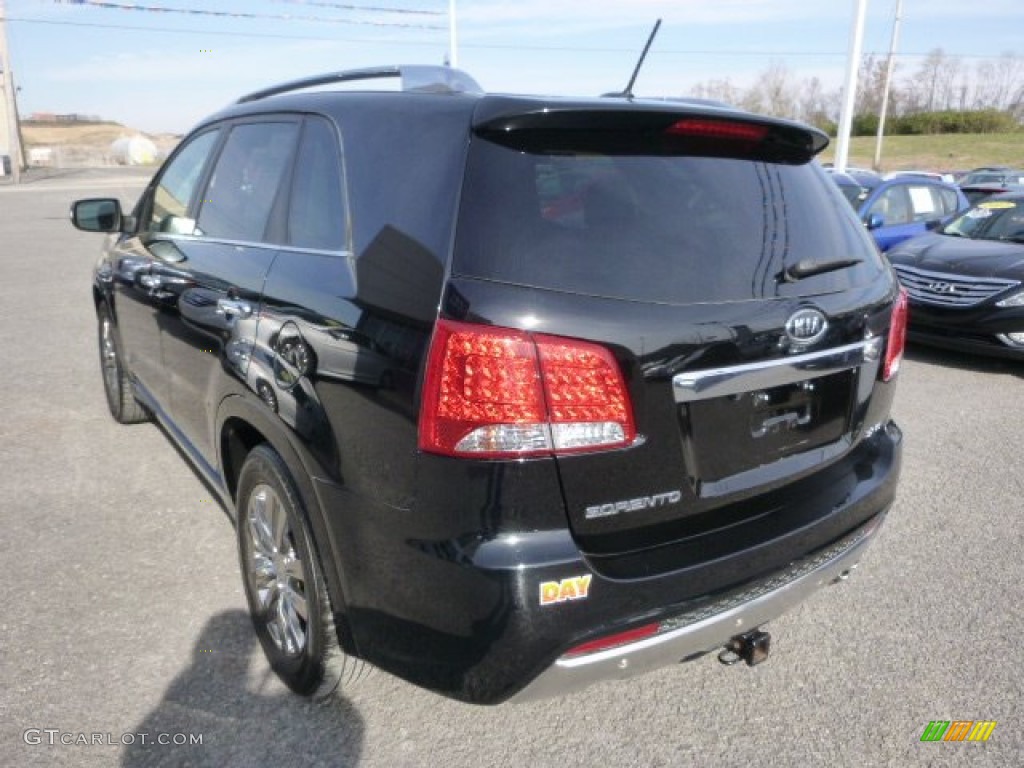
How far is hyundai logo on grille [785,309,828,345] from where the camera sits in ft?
6.94

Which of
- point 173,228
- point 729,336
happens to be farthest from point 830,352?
point 173,228

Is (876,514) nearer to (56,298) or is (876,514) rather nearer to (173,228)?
(173,228)

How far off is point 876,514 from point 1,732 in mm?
2724

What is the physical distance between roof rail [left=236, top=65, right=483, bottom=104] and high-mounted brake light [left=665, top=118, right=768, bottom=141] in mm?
566

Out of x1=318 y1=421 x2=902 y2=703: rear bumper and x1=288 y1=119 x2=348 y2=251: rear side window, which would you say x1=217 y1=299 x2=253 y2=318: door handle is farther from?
x1=318 y1=421 x2=902 y2=703: rear bumper

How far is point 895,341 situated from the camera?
8.75 ft

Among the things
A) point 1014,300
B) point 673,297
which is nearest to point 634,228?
point 673,297

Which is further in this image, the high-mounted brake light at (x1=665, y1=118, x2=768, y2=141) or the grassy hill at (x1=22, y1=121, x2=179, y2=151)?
the grassy hill at (x1=22, y1=121, x2=179, y2=151)

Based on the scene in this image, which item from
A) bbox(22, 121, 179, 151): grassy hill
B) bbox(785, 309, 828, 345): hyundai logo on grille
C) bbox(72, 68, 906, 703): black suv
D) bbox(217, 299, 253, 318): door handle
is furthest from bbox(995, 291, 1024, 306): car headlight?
bbox(22, 121, 179, 151): grassy hill

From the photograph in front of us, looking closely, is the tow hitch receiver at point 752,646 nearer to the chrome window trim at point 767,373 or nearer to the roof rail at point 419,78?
the chrome window trim at point 767,373

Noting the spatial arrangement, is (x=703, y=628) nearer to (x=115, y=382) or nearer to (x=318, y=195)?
(x=318, y=195)

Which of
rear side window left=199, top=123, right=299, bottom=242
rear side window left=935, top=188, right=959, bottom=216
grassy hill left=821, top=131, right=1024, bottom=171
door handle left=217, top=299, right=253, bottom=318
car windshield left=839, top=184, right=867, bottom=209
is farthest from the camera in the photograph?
grassy hill left=821, top=131, right=1024, bottom=171

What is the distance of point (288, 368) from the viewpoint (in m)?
2.28

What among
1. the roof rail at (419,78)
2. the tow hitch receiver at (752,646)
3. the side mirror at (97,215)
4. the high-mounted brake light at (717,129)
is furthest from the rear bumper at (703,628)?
the side mirror at (97,215)
